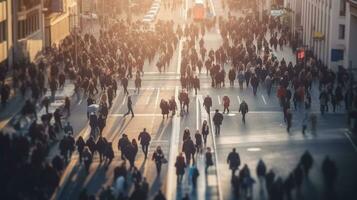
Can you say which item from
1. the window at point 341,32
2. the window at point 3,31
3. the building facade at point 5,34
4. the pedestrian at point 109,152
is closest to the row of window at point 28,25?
the building facade at point 5,34

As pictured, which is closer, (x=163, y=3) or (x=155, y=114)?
(x=155, y=114)

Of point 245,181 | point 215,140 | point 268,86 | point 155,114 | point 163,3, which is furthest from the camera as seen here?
point 163,3

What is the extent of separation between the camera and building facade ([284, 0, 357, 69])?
7075cm

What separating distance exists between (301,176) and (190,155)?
7.29m

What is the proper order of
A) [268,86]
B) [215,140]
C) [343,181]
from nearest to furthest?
[343,181] → [215,140] → [268,86]

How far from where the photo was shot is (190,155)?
43281mm

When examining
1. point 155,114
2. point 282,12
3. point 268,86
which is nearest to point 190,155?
point 155,114

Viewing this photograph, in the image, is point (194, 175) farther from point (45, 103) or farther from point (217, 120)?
point (45, 103)

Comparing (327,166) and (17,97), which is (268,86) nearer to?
(17,97)

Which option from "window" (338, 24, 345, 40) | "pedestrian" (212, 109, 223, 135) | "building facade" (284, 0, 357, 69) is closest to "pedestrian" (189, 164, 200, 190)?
"pedestrian" (212, 109, 223, 135)

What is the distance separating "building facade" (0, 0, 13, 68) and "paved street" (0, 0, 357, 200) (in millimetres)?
8563

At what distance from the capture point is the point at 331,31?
73062 mm

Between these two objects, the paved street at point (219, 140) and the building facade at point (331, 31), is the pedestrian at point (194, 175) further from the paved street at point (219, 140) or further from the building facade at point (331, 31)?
the building facade at point (331, 31)

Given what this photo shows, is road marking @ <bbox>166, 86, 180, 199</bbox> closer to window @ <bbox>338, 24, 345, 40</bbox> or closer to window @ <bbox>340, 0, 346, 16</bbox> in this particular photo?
window @ <bbox>338, 24, 345, 40</bbox>
